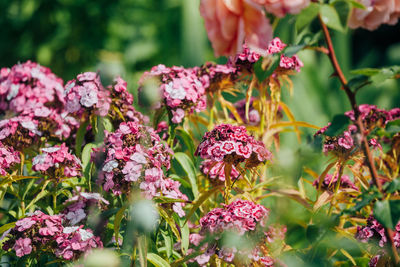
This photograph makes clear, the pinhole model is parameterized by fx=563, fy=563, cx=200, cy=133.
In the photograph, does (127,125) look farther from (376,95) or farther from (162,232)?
(376,95)

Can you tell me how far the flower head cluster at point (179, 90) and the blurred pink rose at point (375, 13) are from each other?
596 mm

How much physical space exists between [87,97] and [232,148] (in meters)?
0.41

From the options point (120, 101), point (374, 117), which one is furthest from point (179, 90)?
point (374, 117)

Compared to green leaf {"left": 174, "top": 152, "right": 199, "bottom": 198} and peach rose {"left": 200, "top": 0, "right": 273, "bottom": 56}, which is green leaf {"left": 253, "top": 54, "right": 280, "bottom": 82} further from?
green leaf {"left": 174, "top": 152, "right": 199, "bottom": 198}

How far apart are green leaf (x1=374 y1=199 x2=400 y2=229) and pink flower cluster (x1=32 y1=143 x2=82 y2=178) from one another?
2.35 feet

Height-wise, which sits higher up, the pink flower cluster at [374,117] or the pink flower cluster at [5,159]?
the pink flower cluster at [5,159]

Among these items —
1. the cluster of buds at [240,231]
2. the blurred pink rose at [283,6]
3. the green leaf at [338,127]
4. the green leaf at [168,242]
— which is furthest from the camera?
the green leaf at [168,242]

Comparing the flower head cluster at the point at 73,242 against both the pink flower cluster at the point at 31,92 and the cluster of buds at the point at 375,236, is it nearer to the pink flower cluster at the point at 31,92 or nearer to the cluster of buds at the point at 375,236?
the pink flower cluster at the point at 31,92

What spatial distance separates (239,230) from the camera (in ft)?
3.60

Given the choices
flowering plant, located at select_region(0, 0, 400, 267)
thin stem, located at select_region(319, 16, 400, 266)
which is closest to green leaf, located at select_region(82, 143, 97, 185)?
flowering plant, located at select_region(0, 0, 400, 267)

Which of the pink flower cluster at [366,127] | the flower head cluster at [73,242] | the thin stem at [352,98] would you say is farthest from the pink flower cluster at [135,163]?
the thin stem at [352,98]

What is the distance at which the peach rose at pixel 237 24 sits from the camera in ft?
2.68

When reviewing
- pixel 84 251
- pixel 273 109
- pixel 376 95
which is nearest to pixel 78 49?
pixel 376 95

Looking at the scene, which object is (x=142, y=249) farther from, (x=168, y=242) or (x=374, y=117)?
(x=374, y=117)
